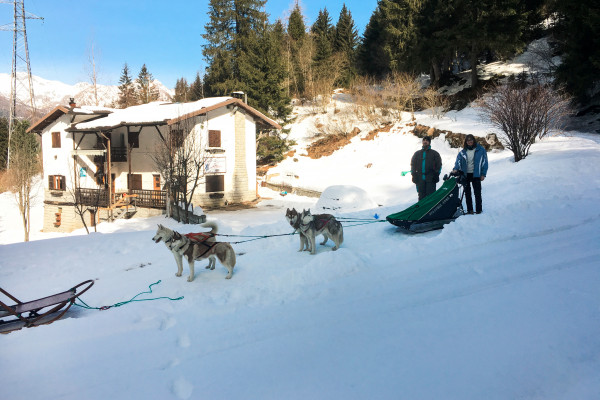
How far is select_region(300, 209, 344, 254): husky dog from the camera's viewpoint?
20.1ft

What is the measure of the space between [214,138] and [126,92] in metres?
37.8

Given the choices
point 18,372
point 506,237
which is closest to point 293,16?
point 506,237

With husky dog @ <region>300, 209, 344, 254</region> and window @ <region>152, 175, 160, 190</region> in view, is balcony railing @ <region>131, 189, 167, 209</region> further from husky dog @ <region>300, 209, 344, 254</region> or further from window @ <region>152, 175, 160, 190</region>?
husky dog @ <region>300, 209, 344, 254</region>

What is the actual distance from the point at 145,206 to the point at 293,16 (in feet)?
127

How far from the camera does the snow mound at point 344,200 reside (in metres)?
12.2

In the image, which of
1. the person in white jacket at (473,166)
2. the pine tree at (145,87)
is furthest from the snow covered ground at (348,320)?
the pine tree at (145,87)

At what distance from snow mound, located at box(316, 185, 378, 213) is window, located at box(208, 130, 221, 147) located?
12.3 metres

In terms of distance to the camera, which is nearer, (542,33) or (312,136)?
(542,33)

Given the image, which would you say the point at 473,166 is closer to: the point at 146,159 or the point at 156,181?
the point at 156,181

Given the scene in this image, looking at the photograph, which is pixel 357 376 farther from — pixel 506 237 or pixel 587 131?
pixel 587 131

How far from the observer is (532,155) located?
13.4 metres

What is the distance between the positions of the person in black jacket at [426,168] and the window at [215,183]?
53.8 feet

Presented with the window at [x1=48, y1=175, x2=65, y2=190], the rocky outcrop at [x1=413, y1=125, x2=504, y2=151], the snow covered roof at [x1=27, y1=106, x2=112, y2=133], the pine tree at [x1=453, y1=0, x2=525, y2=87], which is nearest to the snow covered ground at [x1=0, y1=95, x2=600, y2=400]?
the rocky outcrop at [x1=413, y1=125, x2=504, y2=151]

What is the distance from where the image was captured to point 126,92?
2063 inches
